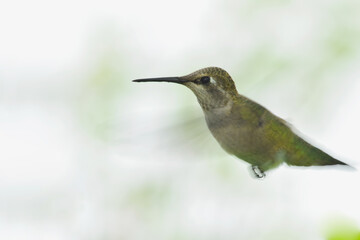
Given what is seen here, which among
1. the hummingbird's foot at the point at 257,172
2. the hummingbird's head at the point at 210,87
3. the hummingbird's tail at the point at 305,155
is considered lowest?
the hummingbird's foot at the point at 257,172

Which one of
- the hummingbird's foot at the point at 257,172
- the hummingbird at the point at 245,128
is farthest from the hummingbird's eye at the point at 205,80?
the hummingbird's foot at the point at 257,172

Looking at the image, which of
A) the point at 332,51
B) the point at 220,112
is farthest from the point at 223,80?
the point at 332,51

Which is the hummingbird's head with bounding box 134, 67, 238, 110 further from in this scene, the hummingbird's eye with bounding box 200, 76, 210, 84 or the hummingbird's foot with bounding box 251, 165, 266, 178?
the hummingbird's foot with bounding box 251, 165, 266, 178

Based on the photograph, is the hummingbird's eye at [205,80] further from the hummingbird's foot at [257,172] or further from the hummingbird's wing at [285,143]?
the hummingbird's foot at [257,172]

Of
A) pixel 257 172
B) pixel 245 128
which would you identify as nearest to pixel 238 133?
pixel 245 128

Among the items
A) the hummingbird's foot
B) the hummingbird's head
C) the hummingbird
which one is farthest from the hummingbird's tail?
the hummingbird's head

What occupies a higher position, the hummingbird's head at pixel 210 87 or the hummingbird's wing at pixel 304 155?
the hummingbird's head at pixel 210 87

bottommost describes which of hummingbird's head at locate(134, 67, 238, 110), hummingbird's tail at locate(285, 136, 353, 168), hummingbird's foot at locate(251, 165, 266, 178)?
hummingbird's foot at locate(251, 165, 266, 178)
